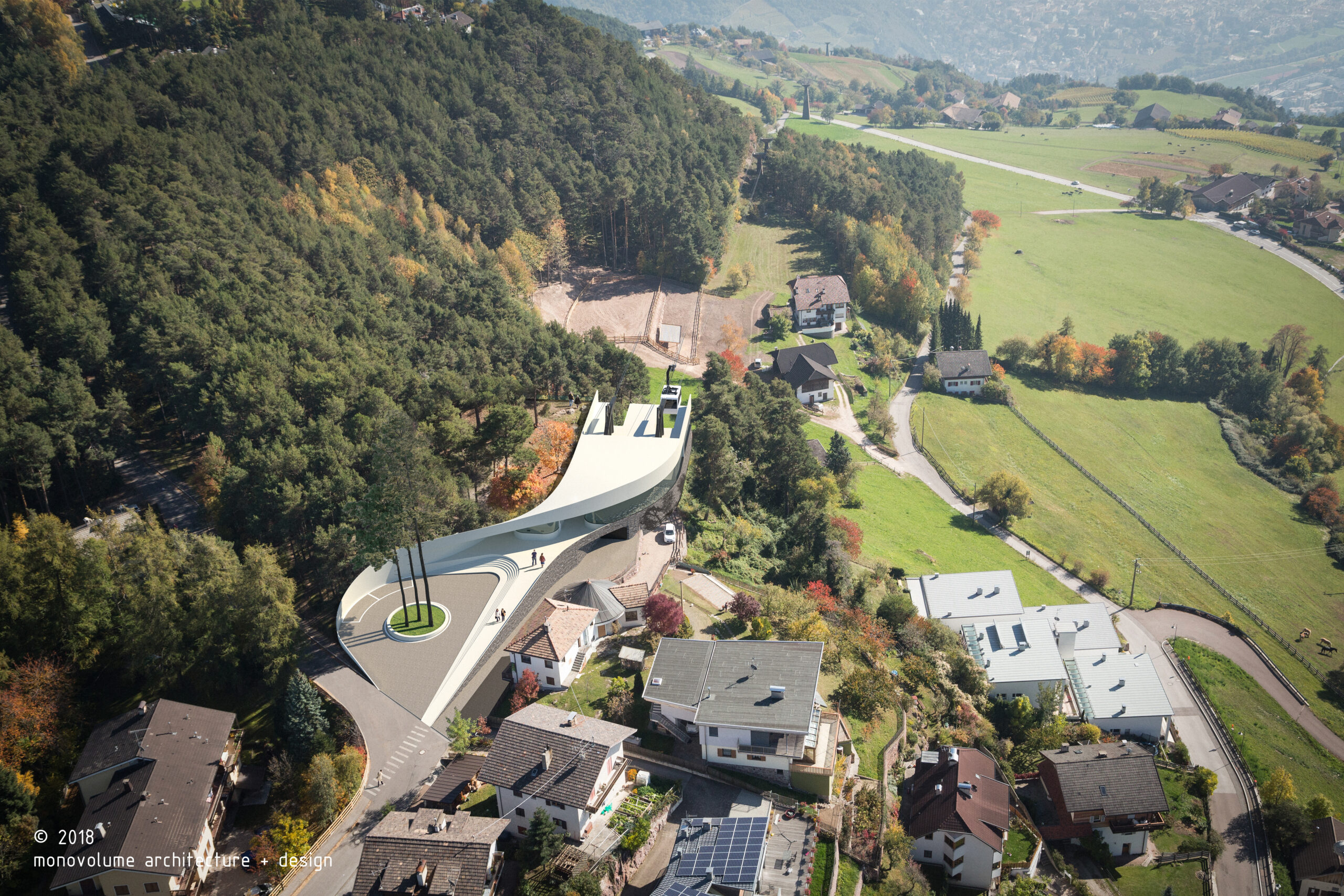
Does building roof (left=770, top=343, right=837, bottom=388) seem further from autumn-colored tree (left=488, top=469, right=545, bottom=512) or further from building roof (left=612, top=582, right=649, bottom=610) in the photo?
building roof (left=612, top=582, right=649, bottom=610)

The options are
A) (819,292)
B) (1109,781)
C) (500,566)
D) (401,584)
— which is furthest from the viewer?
(819,292)

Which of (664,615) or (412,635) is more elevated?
(664,615)

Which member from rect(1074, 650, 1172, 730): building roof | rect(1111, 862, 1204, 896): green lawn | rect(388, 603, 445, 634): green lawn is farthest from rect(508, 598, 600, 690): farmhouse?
rect(1074, 650, 1172, 730): building roof

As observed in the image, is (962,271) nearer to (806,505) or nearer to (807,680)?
(806,505)

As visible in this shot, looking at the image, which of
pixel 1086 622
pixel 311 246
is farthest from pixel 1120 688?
pixel 311 246

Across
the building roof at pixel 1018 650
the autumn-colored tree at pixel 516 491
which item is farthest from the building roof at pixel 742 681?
the building roof at pixel 1018 650

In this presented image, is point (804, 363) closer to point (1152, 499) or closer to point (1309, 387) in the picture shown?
point (1152, 499)

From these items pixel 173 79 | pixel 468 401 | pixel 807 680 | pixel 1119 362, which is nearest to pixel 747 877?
pixel 807 680
